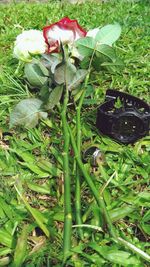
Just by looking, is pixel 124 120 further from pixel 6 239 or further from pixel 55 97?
pixel 6 239

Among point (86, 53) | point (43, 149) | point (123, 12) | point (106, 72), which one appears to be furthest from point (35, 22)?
point (43, 149)

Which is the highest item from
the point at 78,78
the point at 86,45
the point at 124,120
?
the point at 86,45

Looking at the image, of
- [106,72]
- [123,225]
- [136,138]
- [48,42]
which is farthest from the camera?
[106,72]

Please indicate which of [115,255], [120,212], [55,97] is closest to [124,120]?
[55,97]

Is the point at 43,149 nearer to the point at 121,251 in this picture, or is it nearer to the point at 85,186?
the point at 85,186

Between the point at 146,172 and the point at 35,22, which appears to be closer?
the point at 146,172

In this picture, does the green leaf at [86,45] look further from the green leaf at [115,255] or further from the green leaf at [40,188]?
the green leaf at [115,255]
